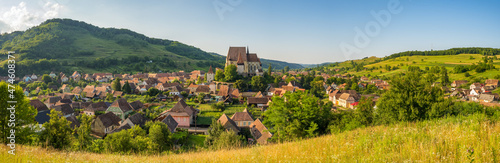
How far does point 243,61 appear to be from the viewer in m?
65.9

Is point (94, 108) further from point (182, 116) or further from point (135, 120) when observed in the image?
point (182, 116)

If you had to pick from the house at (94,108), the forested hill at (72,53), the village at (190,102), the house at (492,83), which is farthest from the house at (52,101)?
the house at (492,83)

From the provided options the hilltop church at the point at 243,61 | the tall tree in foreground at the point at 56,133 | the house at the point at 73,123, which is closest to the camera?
the tall tree in foreground at the point at 56,133

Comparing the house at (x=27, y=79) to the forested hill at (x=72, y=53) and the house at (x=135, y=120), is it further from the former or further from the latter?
the house at (x=135, y=120)

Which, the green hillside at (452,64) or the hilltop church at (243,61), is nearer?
the hilltop church at (243,61)

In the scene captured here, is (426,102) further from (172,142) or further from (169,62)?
(169,62)

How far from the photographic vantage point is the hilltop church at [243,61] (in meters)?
65.7

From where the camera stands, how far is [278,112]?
1542cm

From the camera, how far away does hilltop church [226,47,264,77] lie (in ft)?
216

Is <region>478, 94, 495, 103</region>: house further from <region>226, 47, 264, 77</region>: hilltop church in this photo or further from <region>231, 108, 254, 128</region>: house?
<region>231, 108, 254, 128</region>: house

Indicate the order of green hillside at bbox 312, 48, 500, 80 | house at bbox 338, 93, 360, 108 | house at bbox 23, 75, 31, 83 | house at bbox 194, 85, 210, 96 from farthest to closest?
green hillside at bbox 312, 48, 500, 80
house at bbox 23, 75, 31, 83
house at bbox 194, 85, 210, 96
house at bbox 338, 93, 360, 108

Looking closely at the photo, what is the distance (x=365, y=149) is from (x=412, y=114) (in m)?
10.9

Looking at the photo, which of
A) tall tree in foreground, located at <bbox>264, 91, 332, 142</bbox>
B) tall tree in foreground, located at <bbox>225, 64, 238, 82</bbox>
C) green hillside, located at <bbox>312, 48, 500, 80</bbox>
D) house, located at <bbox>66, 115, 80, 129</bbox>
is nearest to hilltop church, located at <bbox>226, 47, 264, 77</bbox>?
tall tree in foreground, located at <bbox>225, 64, 238, 82</bbox>

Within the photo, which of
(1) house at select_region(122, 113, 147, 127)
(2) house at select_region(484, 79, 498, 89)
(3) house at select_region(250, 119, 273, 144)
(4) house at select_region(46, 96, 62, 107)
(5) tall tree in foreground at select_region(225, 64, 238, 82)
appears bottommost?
(3) house at select_region(250, 119, 273, 144)
